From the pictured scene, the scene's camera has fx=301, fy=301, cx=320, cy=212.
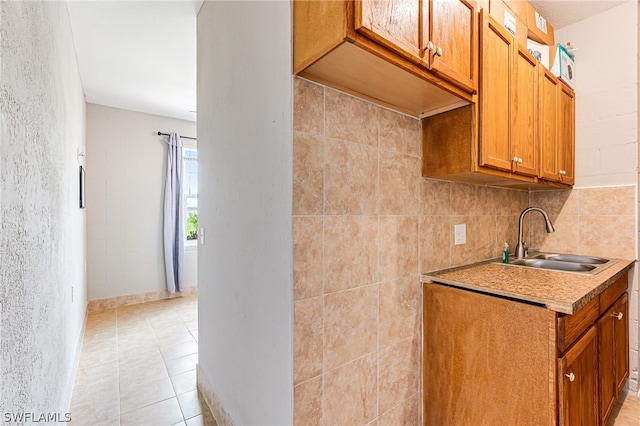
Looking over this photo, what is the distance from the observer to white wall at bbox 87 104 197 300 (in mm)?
3877

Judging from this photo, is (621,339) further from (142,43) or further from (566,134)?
(142,43)

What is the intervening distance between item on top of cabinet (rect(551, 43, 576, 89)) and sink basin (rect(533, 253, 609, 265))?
50.6 inches

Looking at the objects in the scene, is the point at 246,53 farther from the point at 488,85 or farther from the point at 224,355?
the point at 224,355

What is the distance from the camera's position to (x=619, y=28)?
2150 mm

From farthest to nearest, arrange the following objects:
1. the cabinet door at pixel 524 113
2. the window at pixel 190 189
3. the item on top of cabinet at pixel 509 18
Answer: the window at pixel 190 189
the cabinet door at pixel 524 113
the item on top of cabinet at pixel 509 18

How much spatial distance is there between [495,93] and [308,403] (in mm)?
1634

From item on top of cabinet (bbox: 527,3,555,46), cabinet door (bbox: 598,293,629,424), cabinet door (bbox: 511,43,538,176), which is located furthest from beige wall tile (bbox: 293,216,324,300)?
item on top of cabinet (bbox: 527,3,555,46)

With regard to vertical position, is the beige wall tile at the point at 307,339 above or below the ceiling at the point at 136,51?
below

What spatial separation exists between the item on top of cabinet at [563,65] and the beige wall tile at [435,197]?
4.12ft

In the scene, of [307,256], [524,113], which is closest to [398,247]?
[307,256]

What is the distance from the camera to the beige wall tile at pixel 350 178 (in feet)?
4.00

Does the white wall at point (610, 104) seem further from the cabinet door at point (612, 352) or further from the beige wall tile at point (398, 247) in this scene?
the beige wall tile at point (398, 247)

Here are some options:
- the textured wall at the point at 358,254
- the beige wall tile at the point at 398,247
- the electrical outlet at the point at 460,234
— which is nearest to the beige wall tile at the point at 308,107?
the textured wall at the point at 358,254

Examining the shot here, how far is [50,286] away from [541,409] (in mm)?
2260
